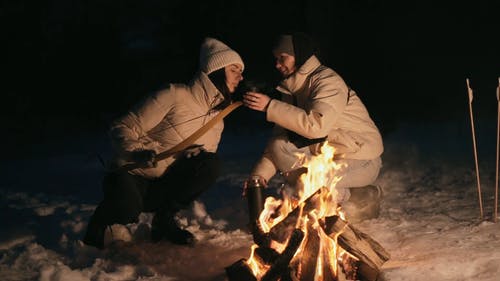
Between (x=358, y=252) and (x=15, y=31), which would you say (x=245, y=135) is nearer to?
(x=15, y=31)

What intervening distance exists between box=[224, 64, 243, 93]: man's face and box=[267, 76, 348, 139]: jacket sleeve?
56 centimetres

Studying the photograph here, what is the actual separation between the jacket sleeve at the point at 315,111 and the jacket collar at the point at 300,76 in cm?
13

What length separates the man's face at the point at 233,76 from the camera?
4546mm

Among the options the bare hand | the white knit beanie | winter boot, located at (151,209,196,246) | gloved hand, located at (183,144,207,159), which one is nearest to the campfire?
the bare hand

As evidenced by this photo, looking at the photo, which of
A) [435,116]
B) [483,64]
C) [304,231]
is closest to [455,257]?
[304,231]

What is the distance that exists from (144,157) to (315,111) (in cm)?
138

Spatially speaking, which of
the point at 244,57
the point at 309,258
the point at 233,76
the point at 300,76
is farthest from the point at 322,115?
the point at 244,57

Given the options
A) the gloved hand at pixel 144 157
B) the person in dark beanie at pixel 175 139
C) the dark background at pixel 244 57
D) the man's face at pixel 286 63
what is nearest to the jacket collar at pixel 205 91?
the person in dark beanie at pixel 175 139

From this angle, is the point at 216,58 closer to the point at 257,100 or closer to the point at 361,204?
the point at 257,100

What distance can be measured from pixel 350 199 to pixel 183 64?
8.93 m

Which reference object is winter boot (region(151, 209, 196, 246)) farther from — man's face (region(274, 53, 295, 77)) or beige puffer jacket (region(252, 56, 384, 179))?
man's face (region(274, 53, 295, 77))

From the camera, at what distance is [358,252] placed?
11.2 ft

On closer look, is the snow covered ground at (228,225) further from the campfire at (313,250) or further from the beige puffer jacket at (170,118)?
the beige puffer jacket at (170,118)

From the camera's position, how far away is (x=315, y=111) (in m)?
4.24
